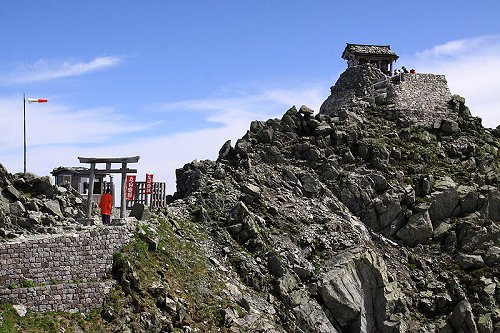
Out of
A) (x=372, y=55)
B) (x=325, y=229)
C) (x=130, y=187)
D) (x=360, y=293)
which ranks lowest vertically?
(x=360, y=293)

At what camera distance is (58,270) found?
3409 centimetres

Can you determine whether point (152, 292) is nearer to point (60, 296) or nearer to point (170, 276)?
point (170, 276)

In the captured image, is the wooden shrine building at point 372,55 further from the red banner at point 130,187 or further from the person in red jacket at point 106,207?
the person in red jacket at point 106,207

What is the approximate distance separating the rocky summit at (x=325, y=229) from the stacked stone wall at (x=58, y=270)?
2.77ft

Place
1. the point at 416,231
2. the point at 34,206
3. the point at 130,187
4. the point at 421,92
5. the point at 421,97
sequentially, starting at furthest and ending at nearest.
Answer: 1. the point at 421,92
2. the point at 421,97
3. the point at 416,231
4. the point at 130,187
5. the point at 34,206

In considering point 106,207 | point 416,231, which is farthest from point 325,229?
point 106,207

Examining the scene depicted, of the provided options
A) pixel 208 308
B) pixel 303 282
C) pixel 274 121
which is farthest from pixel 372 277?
pixel 274 121

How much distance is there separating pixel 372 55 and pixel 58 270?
5128 cm

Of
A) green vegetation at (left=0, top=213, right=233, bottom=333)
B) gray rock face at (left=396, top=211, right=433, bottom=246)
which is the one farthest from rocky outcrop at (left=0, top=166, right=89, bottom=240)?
gray rock face at (left=396, top=211, right=433, bottom=246)

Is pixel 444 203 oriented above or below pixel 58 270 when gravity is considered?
above

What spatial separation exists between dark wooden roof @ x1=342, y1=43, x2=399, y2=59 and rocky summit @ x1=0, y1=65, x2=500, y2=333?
10.8m

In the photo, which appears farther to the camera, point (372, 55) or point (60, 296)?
point (372, 55)

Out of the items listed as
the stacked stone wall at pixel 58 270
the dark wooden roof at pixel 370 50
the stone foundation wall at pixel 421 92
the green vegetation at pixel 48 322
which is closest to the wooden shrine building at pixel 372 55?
the dark wooden roof at pixel 370 50

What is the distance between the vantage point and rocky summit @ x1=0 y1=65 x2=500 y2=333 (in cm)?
3856
